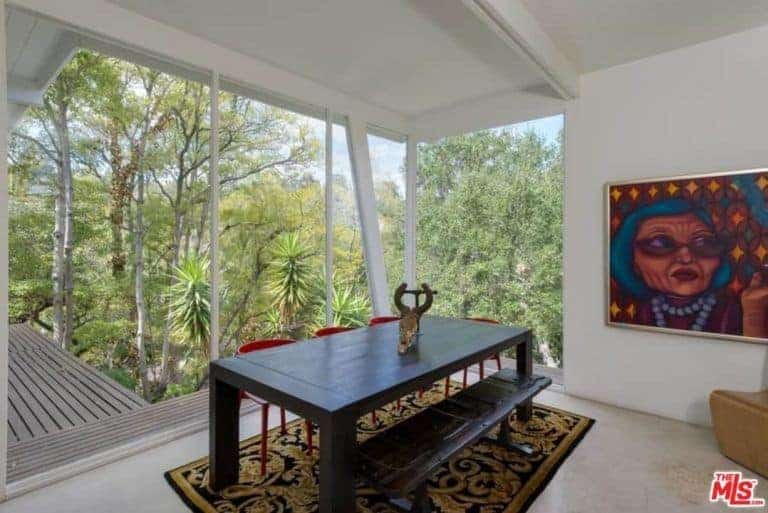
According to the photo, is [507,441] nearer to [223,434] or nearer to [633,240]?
[223,434]

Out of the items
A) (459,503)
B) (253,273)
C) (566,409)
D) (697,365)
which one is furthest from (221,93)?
(697,365)

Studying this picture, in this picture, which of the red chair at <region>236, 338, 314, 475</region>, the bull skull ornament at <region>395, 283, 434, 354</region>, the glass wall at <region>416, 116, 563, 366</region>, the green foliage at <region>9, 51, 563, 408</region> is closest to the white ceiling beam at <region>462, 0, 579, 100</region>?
the glass wall at <region>416, 116, 563, 366</region>

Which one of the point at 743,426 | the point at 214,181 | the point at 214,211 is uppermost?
the point at 214,181

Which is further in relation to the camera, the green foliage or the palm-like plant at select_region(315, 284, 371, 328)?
the palm-like plant at select_region(315, 284, 371, 328)

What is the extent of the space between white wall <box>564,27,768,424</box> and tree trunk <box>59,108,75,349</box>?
3.91 meters

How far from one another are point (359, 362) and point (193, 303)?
182 cm

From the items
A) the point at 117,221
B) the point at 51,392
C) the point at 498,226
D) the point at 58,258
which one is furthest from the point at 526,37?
the point at 51,392

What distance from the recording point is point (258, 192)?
3.68m

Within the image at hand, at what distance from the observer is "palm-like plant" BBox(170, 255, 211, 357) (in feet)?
10.5

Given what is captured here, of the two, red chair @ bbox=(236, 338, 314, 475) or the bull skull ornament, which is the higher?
the bull skull ornament

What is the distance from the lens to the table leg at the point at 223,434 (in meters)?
2.14

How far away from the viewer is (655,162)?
3125 mm

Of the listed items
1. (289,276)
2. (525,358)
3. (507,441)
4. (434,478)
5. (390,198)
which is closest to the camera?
(434,478)

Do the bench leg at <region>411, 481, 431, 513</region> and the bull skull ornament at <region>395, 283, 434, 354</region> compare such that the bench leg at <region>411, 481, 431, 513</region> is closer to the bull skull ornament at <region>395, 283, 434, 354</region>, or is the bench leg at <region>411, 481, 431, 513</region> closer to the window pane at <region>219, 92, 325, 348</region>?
the bull skull ornament at <region>395, 283, 434, 354</region>
